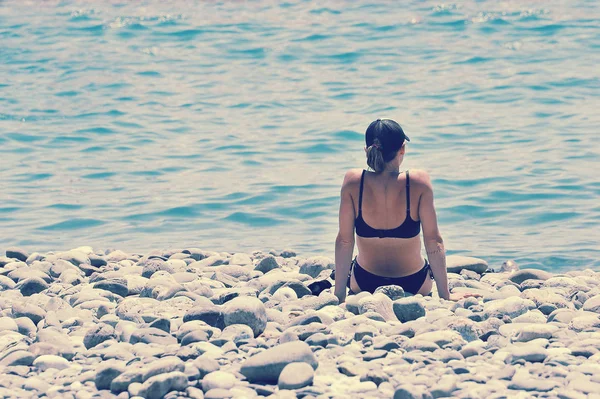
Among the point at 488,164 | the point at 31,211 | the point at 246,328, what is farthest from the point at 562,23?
the point at 246,328

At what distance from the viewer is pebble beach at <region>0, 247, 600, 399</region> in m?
4.46

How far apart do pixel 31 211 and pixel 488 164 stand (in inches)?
224

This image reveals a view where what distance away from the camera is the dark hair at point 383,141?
6188mm

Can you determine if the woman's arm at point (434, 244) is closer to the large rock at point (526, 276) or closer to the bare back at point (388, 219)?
the bare back at point (388, 219)

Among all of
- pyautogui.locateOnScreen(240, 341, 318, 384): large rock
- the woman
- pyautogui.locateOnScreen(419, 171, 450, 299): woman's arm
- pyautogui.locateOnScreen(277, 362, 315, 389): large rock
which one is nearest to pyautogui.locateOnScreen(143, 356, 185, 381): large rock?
pyautogui.locateOnScreen(240, 341, 318, 384): large rock

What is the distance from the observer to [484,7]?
2311cm

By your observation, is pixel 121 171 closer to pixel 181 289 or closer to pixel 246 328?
pixel 181 289

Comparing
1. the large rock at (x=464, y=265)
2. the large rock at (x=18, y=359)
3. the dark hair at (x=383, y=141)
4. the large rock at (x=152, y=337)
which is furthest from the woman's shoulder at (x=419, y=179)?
the large rock at (x=18, y=359)

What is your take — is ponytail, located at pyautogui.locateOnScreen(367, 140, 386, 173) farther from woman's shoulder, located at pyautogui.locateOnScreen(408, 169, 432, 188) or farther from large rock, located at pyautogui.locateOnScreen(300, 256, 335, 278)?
large rock, located at pyautogui.locateOnScreen(300, 256, 335, 278)

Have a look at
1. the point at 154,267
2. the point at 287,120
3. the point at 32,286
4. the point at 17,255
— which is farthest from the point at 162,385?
the point at 287,120

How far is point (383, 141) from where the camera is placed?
6195 millimetres

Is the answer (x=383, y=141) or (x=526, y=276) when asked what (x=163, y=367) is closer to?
(x=383, y=141)

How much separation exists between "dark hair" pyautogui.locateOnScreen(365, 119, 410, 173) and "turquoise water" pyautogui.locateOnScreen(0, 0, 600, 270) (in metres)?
2.97

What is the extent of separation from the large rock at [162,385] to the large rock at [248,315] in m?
1.02
